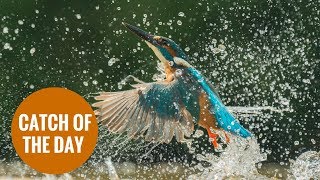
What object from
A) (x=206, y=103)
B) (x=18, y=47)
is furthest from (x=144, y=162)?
(x=206, y=103)

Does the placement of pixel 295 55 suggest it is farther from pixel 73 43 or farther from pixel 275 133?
pixel 73 43

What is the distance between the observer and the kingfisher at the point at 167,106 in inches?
231

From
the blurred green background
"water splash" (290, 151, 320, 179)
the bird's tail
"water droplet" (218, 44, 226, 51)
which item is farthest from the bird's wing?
"water droplet" (218, 44, 226, 51)

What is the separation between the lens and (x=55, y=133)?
6664 millimetres

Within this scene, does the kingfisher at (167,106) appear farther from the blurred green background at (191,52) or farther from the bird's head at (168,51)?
the blurred green background at (191,52)

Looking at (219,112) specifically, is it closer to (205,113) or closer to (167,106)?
(205,113)

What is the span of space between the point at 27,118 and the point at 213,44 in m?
2.49

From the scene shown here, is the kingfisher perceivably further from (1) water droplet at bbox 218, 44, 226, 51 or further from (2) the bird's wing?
(1) water droplet at bbox 218, 44, 226, 51

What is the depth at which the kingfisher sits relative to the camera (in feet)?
19.3

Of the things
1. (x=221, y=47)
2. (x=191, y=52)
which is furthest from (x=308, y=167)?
(x=221, y=47)

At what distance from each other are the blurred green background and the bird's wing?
2627 millimetres

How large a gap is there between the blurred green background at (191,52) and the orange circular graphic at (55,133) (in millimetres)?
1955

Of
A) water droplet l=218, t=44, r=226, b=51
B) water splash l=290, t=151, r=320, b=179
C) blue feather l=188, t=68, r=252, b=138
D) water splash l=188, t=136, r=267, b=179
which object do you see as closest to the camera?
blue feather l=188, t=68, r=252, b=138

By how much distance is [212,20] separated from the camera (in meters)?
8.96
